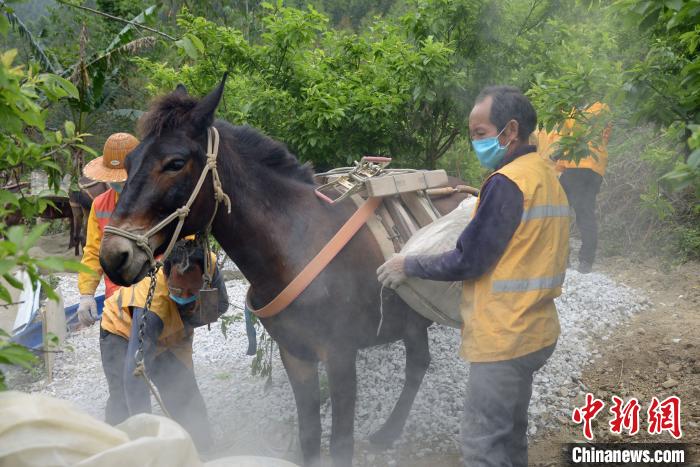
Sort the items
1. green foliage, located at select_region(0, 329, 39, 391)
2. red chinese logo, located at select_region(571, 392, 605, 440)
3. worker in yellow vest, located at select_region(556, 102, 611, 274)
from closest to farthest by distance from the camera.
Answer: green foliage, located at select_region(0, 329, 39, 391) < red chinese logo, located at select_region(571, 392, 605, 440) < worker in yellow vest, located at select_region(556, 102, 611, 274)

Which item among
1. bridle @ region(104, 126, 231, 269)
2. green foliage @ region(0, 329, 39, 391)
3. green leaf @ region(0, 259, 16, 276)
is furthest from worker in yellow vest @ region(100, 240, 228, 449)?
green leaf @ region(0, 259, 16, 276)

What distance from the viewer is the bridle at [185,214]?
2.55 metres

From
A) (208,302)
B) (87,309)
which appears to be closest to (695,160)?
(208,302)

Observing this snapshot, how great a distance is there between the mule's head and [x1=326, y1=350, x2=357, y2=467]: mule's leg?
3.44ft

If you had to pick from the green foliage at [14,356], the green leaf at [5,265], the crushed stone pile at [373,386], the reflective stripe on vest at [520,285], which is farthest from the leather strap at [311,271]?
the green leaf at [5,265]

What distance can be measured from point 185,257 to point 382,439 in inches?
76.8

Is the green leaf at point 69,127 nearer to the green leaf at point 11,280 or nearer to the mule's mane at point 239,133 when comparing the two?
the mule's mane at point 239,133

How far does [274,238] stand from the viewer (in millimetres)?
3051

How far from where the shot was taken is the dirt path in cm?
395

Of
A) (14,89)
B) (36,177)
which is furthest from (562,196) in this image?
(36,177)

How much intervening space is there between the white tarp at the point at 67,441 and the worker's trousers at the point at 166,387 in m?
2.26

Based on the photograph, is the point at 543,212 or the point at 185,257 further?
the point at 185,257

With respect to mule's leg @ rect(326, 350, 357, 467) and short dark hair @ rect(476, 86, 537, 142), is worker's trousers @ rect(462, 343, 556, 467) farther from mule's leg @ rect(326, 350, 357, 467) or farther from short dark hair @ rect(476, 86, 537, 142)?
short dark hair @ rect(476, 86, 537, 142)

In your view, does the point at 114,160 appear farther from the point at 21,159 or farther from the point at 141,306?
the point at 21,159
